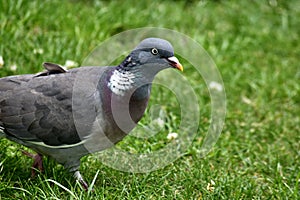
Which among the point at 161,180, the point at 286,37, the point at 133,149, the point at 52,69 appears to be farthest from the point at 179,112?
the point at 286,37

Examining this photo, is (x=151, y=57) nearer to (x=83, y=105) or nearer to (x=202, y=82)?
Answer: (x=83, y=105)

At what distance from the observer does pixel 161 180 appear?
3977mm

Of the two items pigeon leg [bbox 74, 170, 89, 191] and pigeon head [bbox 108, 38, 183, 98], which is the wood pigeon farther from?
pigeon leg [bbox 74, 170, 89, 191]

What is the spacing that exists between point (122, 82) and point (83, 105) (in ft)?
0.94

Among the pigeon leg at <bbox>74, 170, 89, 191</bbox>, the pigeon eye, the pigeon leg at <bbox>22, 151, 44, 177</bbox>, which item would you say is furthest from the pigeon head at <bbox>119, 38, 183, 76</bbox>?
the pigeon leg at <bbox>22, 151, 44, 177</bbox>

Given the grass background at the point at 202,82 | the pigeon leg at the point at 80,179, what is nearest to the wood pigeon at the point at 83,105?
the pigeon leg at the point at 80,179

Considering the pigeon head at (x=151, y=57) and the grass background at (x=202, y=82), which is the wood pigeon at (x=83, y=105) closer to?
the pigeon head at (x=151, y=57)

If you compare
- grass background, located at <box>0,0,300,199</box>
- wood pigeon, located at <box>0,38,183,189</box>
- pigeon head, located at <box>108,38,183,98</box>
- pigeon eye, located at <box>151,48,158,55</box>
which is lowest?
grass background, located at <box>0,0,300,199</box>

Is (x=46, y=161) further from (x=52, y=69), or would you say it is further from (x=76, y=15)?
(x=76, y=15)

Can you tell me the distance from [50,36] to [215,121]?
5.83 ft

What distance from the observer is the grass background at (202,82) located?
12.8ft

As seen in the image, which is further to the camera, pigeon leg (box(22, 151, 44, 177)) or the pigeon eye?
pigeon leg (box(22, 151, 44, 177))

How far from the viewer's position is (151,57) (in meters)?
3.54

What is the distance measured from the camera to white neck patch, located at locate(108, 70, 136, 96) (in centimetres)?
357
